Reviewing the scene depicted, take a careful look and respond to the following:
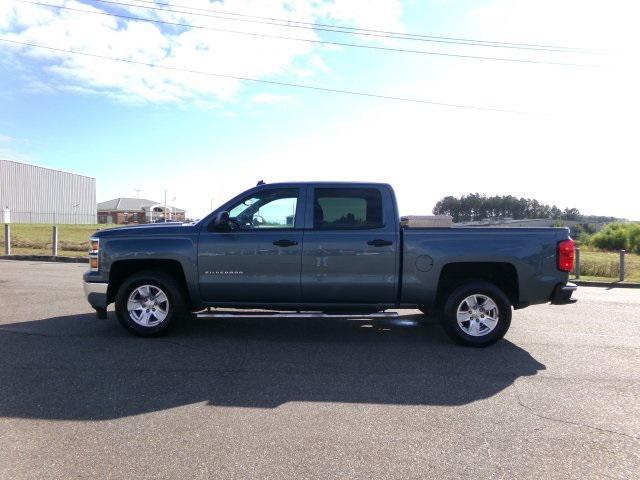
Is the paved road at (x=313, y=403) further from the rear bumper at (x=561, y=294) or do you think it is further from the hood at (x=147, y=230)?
the hood at (x=147, y=230)

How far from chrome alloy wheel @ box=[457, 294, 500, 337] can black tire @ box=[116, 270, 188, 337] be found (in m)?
3.51

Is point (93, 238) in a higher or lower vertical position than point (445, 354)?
higher

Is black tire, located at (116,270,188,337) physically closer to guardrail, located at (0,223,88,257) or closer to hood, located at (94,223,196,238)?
hood, located at (94,223,196,238)

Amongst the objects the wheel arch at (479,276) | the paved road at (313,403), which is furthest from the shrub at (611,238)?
the wheel arch at (479,276)

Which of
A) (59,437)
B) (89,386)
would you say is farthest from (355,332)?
(59,437)

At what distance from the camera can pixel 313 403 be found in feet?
13.9

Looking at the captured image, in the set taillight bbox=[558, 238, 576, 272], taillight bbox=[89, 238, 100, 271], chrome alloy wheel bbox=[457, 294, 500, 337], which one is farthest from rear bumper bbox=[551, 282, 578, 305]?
taillight bbox=[89, 238, 100, 271]

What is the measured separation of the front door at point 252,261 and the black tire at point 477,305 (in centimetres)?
191

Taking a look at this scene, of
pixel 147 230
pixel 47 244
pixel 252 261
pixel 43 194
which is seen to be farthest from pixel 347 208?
pixel 43 194

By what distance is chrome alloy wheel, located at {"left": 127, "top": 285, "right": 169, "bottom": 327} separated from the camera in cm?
628

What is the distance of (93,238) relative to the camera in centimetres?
642

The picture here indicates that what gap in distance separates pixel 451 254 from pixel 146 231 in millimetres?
3861

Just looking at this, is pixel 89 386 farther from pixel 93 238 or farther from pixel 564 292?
pixel 564 292

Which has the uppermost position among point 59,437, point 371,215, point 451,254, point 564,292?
point 371,215
